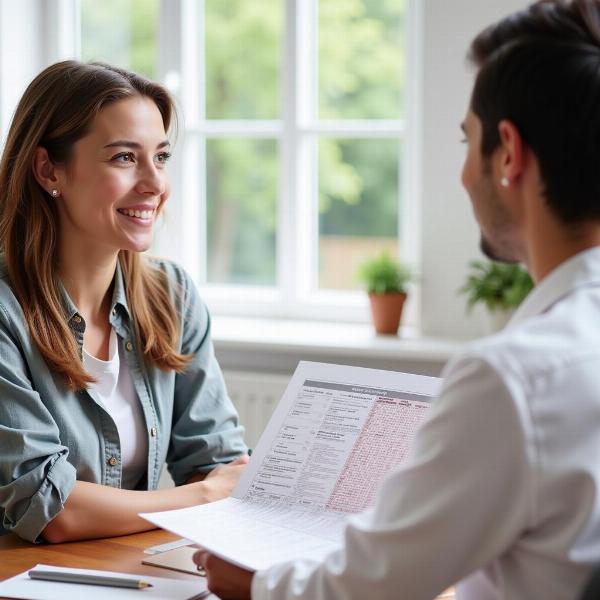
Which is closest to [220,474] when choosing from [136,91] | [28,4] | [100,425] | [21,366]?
[100,425]

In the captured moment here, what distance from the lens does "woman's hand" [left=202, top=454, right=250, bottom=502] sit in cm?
178

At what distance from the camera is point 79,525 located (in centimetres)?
163

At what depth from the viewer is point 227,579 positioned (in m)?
1.27

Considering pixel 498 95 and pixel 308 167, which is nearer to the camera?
pixel 498 95

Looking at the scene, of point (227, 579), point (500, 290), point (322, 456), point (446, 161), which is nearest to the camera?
point (227, 579)

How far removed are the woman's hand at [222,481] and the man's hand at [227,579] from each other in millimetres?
477

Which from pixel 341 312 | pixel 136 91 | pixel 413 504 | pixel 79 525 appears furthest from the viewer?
pixel 341 312

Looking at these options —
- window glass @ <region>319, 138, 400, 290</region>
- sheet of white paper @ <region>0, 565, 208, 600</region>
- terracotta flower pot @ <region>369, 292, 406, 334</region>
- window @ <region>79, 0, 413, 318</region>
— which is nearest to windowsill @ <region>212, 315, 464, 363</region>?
terracotta flower pot @ <region>369, 292, 406, 334</region>

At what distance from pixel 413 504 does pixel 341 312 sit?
267 cm

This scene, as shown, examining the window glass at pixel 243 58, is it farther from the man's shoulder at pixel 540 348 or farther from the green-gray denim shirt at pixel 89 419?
the man's shoulder at pixel 540 348

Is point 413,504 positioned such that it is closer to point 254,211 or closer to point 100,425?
point 100,425

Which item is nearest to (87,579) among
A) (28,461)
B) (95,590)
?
(95,590)

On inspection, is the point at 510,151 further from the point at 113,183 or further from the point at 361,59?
the point at 361,59

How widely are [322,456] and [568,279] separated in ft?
1.93
